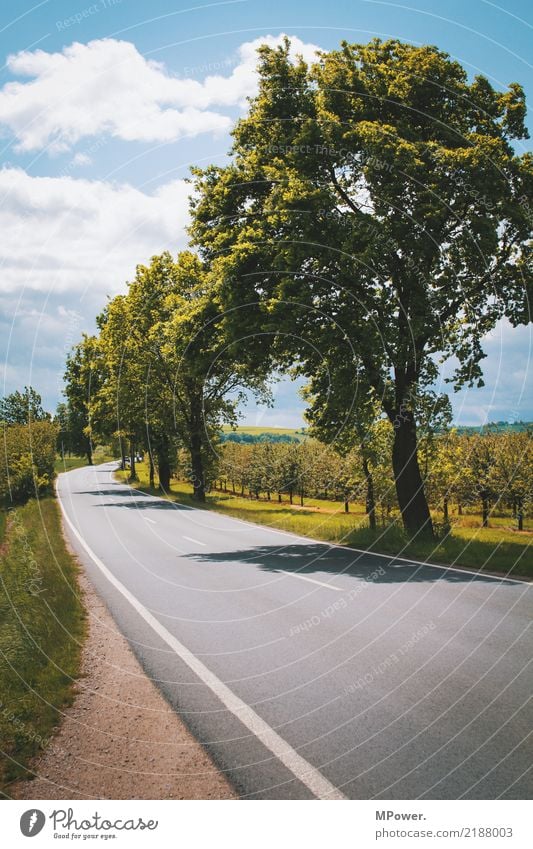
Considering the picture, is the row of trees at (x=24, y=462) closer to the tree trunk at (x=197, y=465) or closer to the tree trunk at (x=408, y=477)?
the tree trunk at (x=197, y=465)

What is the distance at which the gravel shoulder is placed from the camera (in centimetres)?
396

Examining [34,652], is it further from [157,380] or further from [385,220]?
[157,380]

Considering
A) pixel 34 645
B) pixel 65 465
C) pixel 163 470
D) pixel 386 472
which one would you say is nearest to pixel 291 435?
pixel 65 465

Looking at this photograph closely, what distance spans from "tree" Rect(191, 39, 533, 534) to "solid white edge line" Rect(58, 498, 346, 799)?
9871 millimetres

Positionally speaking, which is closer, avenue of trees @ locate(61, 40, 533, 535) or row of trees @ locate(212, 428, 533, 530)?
avenue of trees @ locate(61, 40, 533, 535)

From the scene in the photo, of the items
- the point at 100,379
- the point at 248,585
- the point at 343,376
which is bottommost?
the point at 248,585

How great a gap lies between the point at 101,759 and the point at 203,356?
1439 cm

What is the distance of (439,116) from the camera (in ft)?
52.9

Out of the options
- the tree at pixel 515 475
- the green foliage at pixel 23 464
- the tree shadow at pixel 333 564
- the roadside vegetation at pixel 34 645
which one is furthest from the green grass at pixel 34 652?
the tree at pixel 515 475

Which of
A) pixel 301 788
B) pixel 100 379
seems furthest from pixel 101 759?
pixel 100 379

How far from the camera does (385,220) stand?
15.1m

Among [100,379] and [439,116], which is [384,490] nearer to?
[439,116]
